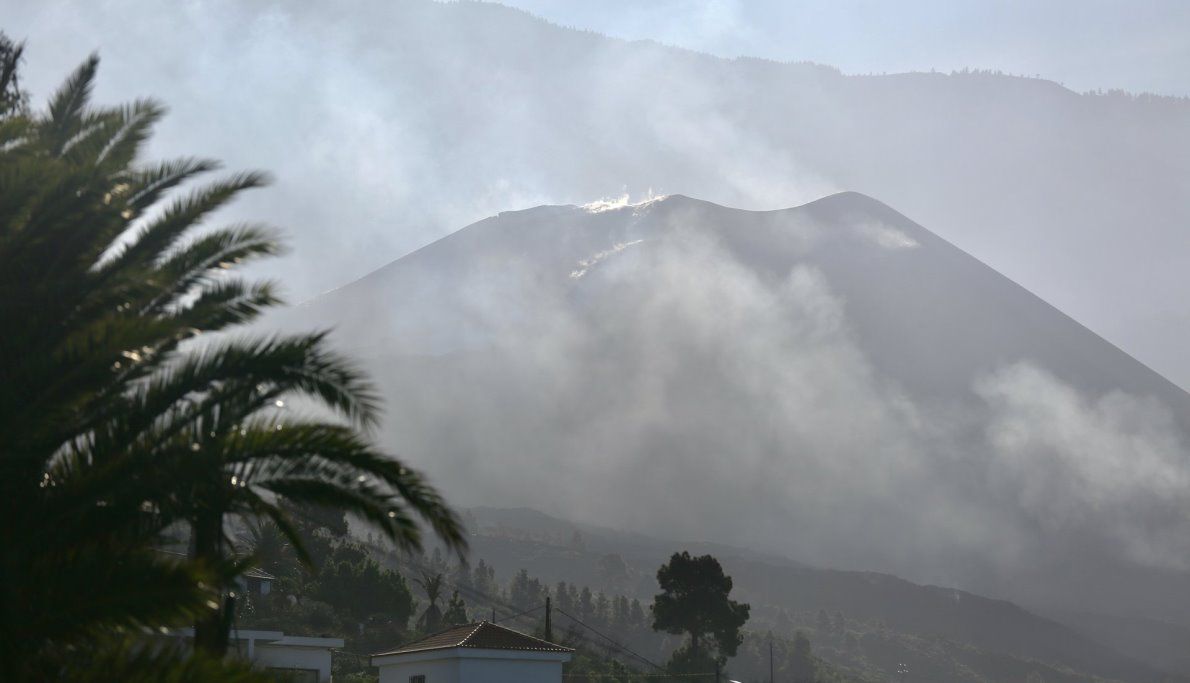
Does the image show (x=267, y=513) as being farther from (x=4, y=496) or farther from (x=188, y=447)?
(x=4, y=496)

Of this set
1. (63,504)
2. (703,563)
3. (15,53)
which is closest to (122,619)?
(63,504)

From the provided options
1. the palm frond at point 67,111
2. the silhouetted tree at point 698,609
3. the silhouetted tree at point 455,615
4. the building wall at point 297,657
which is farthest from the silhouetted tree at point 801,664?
the palm frond at point 67,111

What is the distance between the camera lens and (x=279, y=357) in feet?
37.2

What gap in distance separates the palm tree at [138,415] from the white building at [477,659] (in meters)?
23.5

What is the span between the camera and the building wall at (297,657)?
1324 inches

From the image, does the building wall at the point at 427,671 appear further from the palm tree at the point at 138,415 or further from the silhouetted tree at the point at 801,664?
the silhouetted tree at the point at 801,664

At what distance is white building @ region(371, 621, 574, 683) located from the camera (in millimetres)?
35625

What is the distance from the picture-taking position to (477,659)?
35750 mm

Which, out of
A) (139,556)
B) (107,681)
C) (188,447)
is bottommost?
(107,681)

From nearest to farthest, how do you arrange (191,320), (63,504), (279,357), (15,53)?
1. (63,504)
2. (279,357)
3. (191,320)
4. (15,53)

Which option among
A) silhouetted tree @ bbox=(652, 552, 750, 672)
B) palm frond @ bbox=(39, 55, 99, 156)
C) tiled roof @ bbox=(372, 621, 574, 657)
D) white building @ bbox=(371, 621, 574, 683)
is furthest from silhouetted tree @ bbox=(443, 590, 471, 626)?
palm frond @ bbox=(39, 55, 99, 156)

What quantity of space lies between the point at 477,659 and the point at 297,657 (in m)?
5.06

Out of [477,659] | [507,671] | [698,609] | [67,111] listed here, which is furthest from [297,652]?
[698,609]

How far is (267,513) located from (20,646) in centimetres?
293
